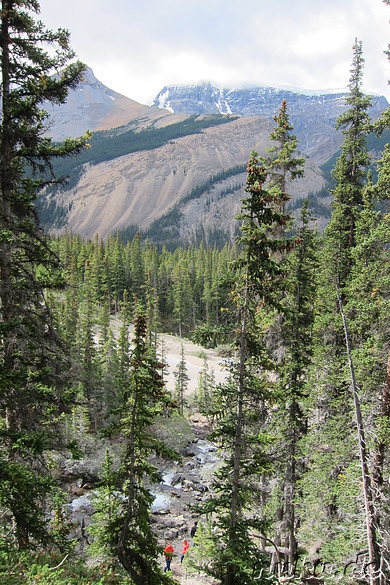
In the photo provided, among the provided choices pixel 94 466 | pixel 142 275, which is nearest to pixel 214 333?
pixel 94 466

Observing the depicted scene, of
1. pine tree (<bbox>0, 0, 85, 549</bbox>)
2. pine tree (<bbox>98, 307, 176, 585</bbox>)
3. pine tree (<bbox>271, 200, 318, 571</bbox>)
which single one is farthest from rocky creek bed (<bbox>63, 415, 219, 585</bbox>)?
pine tree (<bbox>0, 0, 85, 549</bbox>)

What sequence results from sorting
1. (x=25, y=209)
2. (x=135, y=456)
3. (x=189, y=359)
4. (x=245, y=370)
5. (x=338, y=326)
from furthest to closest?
(x=189, y=359) → (x=338, y=326) → (x=135, y=456) → (x=245, y=370) → (x=25, y=209)

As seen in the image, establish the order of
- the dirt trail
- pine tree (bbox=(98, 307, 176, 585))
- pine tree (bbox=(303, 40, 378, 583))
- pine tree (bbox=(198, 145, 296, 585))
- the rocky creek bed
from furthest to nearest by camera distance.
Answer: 1. the dirt trail
2. the rocky creek bed
3. pine tree (bbox=(303, 40, 378, 583))
4. pine tree (bbox=(98, 307, 176, 585))
5. pine tree (bbox=(198, 145, 296, 585))

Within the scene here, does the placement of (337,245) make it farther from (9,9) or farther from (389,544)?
(9,9)

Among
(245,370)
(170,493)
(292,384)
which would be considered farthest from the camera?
(170,493)

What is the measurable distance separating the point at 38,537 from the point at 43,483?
1.19 metres

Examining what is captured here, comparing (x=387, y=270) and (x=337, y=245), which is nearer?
(x=387, y=270)

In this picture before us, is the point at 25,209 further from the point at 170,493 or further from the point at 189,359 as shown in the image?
the point at 189,359

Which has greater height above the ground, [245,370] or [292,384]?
[245,370]

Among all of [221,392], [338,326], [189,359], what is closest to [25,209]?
[221,392]

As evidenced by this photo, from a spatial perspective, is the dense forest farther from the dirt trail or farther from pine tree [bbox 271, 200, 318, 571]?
the dirt trail

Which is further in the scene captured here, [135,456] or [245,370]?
[135,456]

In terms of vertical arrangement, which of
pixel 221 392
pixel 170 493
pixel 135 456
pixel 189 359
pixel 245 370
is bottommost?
pixel 189 359

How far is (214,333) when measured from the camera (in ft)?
29.8
